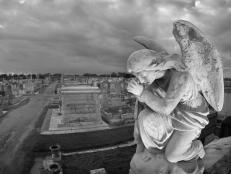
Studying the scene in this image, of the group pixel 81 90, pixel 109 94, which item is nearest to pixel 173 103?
pixel 81 90

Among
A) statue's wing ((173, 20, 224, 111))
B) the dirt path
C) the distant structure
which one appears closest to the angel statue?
statue's wing ((173, 20, 224, 111))

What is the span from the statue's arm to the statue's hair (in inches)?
4.0

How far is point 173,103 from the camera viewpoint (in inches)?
72.4

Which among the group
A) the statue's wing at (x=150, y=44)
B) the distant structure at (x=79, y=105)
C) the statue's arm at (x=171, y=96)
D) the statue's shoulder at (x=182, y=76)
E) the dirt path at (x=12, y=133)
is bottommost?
the dirt path at (x=12, y=133)

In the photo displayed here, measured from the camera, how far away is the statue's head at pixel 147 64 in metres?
1.73

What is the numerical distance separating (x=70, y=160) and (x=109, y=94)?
8507 mm

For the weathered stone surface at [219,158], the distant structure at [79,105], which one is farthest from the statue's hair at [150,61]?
the distant structure at [79,105]

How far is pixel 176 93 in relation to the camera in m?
1.82

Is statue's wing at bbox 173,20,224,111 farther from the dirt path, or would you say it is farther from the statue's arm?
the dirt path

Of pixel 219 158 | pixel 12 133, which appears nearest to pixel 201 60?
pixel 219 158

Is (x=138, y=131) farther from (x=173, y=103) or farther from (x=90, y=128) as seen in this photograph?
(x=90, y=128)

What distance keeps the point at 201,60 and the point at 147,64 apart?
0.54m

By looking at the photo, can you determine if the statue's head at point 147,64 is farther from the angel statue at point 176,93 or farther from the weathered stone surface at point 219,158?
the weathered stone surface at point 219,158

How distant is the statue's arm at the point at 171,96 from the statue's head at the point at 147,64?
0.13 metres
